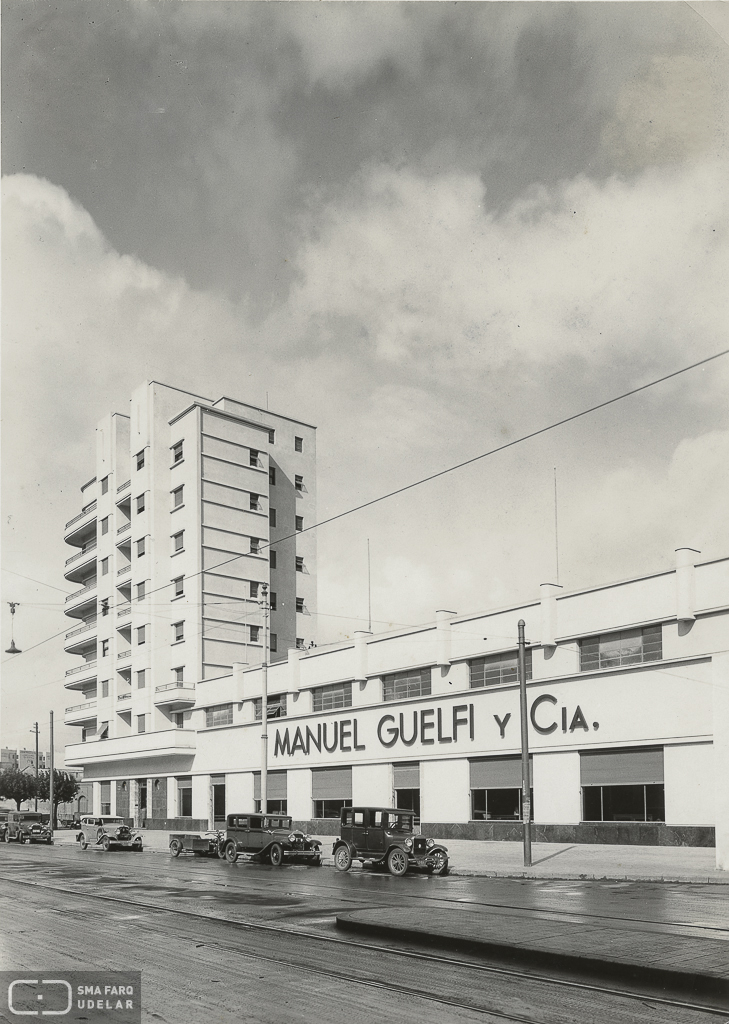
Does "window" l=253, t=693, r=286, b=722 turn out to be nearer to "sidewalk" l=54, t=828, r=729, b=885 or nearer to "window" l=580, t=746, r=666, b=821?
"sidewalk" l=54, t=828, r=729, b=885

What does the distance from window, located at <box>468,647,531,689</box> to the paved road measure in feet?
45.9

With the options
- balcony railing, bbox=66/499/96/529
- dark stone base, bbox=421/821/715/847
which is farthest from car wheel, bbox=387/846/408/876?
balcony railing, bbox=66/499/96/529

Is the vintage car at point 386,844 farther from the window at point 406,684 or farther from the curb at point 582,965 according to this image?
the window at point 406,684

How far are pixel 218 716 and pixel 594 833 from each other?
2807 centimetres

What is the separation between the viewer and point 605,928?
1302cm

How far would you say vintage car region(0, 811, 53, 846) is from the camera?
54156mm

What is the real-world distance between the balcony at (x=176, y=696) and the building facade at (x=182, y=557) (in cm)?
8

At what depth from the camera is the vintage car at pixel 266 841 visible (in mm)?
30984

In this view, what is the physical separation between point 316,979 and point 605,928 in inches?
190

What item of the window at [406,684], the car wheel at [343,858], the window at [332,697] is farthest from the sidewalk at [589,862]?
the window at [332,697]

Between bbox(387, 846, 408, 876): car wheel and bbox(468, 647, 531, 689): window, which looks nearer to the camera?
bbox(387, 846, 408, 876): car wheel

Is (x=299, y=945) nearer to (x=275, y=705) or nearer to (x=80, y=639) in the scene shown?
(x=275, y=705)

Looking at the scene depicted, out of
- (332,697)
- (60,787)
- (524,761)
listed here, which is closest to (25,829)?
(332,697)

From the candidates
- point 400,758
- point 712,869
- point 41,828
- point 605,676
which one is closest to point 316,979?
point 712,869
